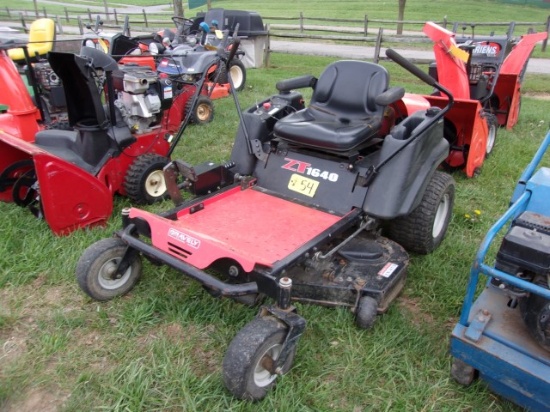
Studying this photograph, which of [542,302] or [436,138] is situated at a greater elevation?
[436,138]

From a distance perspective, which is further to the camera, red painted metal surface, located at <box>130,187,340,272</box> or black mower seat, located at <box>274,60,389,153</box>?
black mower seat, located at <box>274,60,389,153</box>

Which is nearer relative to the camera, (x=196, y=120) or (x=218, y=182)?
(x=218, y=182)

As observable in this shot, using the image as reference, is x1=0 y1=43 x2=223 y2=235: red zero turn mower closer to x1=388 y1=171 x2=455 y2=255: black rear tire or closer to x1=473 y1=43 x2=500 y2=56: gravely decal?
x1=388 y1=171 x2=455 y2=255: black rear tire

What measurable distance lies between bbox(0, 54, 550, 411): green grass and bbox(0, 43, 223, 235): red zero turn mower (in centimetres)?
29

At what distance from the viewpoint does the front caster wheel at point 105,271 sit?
2.55 metres

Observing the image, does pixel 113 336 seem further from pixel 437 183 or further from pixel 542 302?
pixel 437 183

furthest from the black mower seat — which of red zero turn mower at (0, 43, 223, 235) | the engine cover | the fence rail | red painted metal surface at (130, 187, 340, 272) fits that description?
the fence rail

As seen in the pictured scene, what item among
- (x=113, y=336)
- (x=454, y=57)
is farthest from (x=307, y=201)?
(x=454, y=57)

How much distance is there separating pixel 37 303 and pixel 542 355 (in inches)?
103

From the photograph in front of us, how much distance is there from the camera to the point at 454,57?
4312 millimetres

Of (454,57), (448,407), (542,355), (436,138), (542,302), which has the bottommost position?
(448,407)

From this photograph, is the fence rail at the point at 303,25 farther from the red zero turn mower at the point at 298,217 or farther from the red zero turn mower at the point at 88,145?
the red zero turn mower at the point at 298,217

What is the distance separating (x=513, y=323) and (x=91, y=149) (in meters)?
3.08

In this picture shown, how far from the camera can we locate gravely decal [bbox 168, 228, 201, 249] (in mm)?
2326
